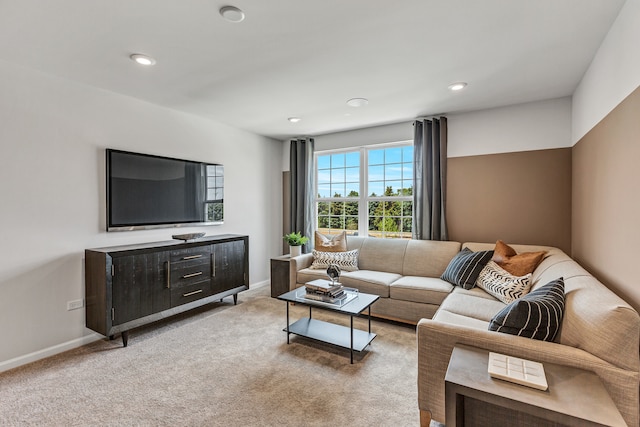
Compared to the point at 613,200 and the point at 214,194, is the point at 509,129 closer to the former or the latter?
the point at 613,200

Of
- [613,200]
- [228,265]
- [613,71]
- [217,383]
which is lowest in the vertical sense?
[217,383]

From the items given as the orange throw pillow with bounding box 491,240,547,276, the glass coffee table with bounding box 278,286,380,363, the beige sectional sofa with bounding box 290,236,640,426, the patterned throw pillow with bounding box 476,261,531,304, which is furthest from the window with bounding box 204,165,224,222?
the orange throw pillow with bounding box 491,240,547,276

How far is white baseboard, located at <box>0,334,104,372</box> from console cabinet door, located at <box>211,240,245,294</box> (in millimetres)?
1234

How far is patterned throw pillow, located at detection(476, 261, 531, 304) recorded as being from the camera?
2.53 m

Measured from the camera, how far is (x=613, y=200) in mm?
2055

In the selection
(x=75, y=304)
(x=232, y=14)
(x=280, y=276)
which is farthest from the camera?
(x=280, y=276)

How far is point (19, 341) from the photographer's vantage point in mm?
2500

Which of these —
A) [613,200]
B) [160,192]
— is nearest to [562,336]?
[613,200]

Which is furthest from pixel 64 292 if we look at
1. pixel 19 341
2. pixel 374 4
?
pixel 374 4

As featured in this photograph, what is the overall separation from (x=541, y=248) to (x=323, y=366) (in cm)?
259

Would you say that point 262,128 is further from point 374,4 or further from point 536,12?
point 536,12

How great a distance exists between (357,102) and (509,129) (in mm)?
1826

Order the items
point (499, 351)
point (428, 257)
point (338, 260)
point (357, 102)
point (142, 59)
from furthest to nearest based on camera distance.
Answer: point (338, 260) → point (428, 257) → point (357, 102) → point (142, 59) → point (499, 351)

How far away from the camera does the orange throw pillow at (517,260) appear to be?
9.03 ft
